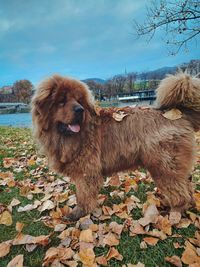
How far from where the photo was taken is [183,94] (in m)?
2.96

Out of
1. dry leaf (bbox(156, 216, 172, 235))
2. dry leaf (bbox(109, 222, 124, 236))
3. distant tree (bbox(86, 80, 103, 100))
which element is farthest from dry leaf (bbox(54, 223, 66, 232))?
distant tree (bbox(86, 80, 103, 100))

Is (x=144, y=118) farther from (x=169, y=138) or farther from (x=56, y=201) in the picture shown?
(x=56, y=201)

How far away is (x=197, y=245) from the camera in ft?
8.11

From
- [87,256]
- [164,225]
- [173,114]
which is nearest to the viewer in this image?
[87,256]

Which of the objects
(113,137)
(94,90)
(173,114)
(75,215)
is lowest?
(75,215)

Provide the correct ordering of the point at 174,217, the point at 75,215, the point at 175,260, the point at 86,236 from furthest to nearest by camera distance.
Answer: the point at 75,215
the point at 174,217
the point at 86,236
the point at 175,260

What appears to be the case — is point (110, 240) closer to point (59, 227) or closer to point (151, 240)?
point (151, 240)

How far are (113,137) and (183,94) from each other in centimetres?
101

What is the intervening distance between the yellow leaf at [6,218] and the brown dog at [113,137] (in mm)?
790

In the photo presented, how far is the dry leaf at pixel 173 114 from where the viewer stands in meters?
3.00

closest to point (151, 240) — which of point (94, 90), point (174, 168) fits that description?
point (174, 168)

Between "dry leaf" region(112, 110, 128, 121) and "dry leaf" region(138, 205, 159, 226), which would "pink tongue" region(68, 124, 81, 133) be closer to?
"dry leaf" region(112, 110, 128, 121)

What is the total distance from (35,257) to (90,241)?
1.88ft

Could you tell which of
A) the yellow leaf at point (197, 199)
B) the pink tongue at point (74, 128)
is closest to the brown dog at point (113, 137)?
the pink tongue at point (74, 128)
